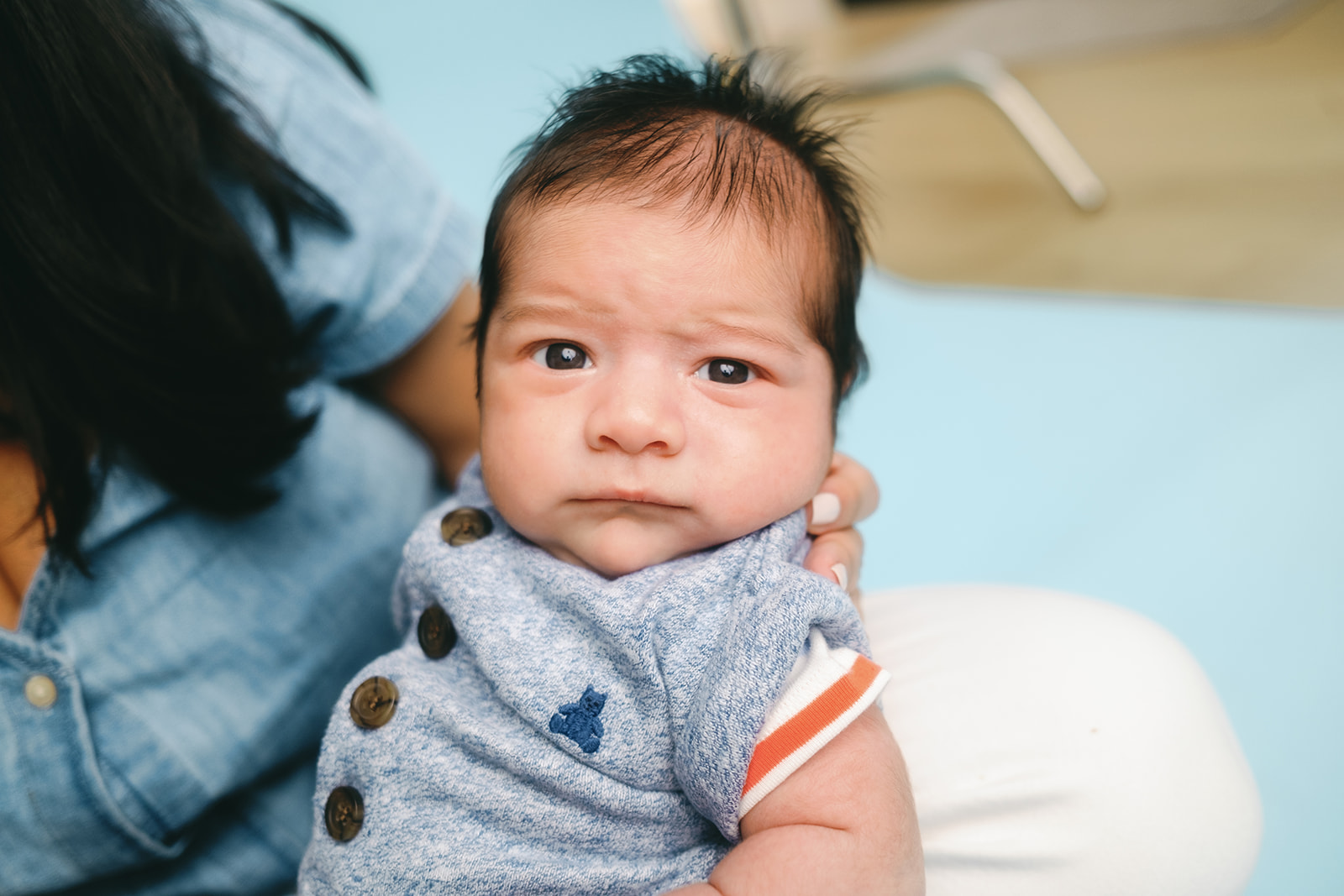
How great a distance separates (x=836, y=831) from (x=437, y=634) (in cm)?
26

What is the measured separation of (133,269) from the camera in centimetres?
55

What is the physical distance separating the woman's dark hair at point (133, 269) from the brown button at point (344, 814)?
21cm

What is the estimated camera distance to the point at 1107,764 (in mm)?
487

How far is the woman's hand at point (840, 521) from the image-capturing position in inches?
21.3

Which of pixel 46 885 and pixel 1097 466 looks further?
pixel 1097 466

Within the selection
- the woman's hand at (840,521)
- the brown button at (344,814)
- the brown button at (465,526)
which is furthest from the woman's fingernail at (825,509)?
the brown button at (344,814)

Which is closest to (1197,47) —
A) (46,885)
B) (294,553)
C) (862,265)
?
(862,265)

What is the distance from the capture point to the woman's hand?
1.77 ft

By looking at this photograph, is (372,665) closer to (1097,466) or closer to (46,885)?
(46,885)

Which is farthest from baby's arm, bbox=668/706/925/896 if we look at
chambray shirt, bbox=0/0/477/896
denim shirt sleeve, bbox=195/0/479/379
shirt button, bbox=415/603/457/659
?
denim shirt sleeve, bbox=195/0/479/379

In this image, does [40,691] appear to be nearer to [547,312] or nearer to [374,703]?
[374,703]

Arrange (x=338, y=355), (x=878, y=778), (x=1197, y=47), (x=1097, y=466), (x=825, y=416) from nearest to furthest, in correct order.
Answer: (x=878, y=778), (x=825, y=416), (x=338, y=355), (x=1097, y=466), (x=1197, y=47)

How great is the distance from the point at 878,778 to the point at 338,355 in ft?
1.68

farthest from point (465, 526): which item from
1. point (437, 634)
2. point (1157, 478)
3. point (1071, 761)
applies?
point (1157, 478)
